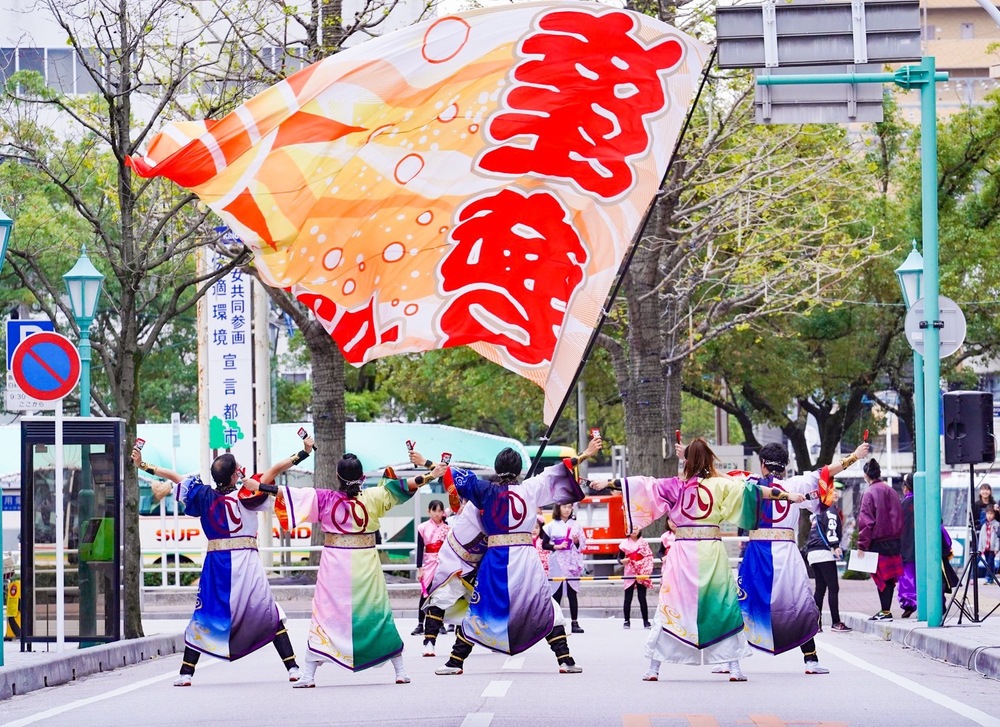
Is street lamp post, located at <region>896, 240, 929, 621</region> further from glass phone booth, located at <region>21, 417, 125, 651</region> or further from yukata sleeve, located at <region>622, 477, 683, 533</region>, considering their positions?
glass phone booth, located at <region>21, 417, 125, 651</region>

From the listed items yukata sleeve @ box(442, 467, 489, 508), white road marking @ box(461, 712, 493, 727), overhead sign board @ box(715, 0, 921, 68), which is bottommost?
white road marking @ box(461, 712, 493, 727)

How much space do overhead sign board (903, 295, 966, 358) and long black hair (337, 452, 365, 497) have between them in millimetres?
6411

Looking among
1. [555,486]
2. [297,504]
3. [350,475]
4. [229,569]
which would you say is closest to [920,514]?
[555,486]

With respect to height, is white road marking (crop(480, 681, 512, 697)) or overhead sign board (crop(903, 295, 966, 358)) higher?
overhead sign board (crop(903, 295, 966, 358))

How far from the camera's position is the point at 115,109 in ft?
55.9

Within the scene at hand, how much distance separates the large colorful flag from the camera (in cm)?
1238

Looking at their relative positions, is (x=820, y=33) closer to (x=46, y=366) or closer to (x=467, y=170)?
(x=467, y=170)

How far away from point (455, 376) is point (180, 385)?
8030 millimetres

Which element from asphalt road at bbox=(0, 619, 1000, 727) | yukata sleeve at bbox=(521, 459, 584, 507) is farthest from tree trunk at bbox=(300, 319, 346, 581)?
yukata sleeve at bbox=(521, 459, 584, 507)

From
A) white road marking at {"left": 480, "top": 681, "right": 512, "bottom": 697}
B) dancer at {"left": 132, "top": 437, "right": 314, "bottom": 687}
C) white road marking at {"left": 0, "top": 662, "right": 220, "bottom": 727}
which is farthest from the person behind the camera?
dancer at {"left": 132, "top": 437, "right": 314, "bottom": 687}

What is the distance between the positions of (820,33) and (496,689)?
7.31 m

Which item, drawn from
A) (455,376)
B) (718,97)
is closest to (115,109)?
(718,97)

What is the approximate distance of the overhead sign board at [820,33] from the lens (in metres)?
15.1

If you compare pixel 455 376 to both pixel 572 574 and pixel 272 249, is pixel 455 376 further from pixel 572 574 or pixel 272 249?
pixel 272 249
